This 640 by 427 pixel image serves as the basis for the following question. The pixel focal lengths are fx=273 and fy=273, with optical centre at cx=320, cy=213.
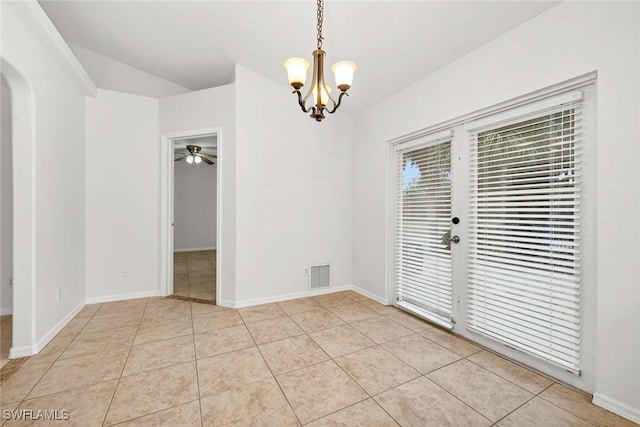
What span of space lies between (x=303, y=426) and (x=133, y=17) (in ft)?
13.1

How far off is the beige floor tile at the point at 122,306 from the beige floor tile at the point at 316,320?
1933 mm

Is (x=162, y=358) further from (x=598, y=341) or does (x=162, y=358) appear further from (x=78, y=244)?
(x=598, y=341)

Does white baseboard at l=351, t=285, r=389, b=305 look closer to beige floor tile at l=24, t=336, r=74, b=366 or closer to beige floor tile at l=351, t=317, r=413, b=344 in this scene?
beige floor tile at l=351, t=317, r=413, b=344

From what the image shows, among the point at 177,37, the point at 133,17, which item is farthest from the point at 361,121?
the point at 133,17

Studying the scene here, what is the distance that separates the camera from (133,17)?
113 inches

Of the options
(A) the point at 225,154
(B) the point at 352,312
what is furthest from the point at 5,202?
(B) the point at 352,312

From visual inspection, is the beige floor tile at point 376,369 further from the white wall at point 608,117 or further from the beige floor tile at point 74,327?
the beige floor tile at point 74,327

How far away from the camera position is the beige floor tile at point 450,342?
2.37 meters

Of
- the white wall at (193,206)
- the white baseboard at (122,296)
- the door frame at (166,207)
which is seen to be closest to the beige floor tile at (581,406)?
the door frame at (166,207)

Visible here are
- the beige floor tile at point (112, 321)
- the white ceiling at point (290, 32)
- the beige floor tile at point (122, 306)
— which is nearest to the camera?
the white ceiling at point (290, 32)

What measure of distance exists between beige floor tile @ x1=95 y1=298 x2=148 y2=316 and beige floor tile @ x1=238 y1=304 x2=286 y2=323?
1283mm

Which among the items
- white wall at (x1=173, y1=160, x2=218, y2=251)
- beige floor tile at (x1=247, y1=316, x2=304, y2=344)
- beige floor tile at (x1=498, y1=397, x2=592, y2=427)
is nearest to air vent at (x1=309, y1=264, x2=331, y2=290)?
beige floor tile at (x1=247, y1=316, x2=304, y2=344)

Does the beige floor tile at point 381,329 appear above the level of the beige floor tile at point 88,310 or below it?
below

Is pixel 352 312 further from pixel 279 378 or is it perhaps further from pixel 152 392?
pixel 152 392
